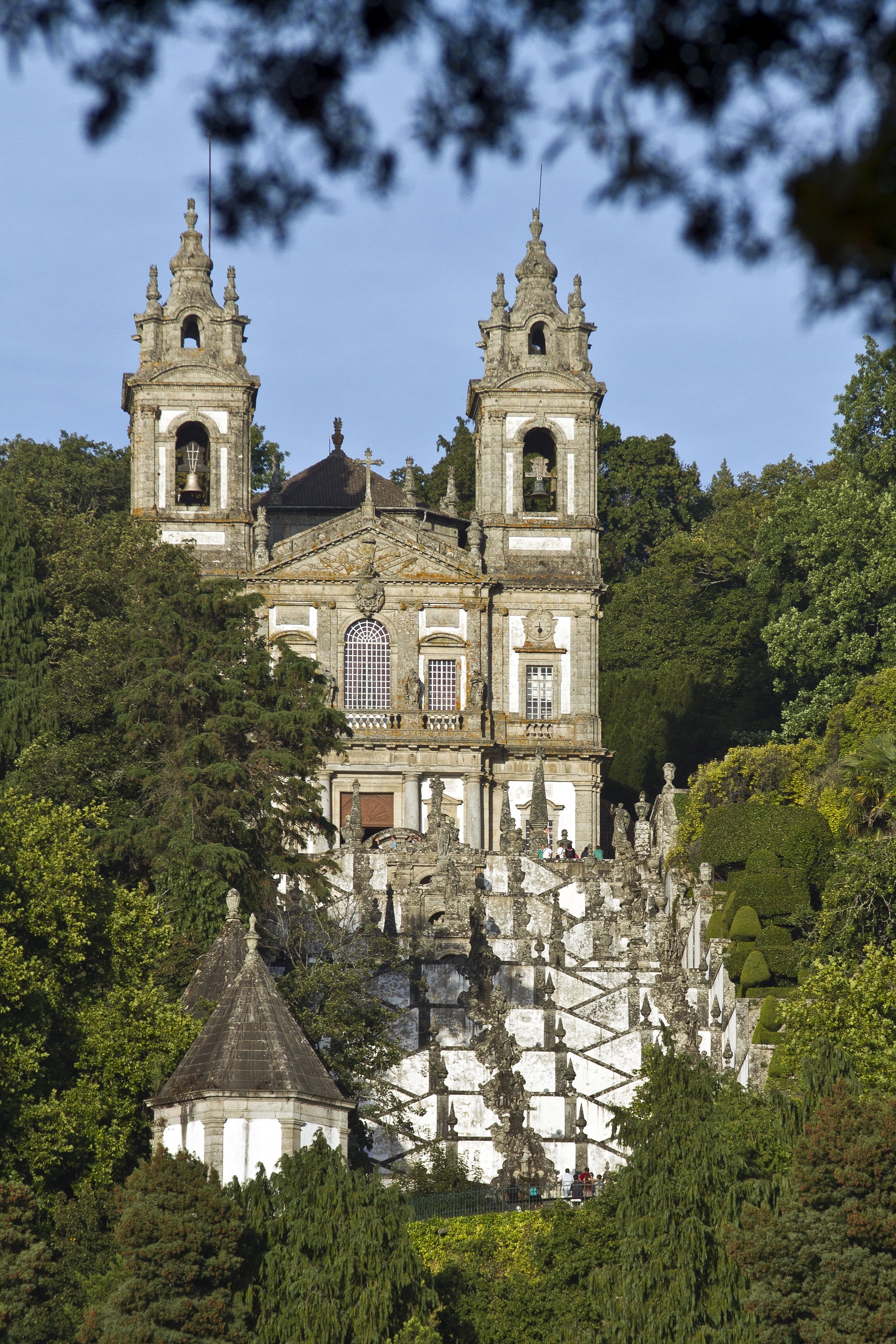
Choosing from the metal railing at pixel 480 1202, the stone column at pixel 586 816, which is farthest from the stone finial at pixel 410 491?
the metal railing at pixel 480 1202

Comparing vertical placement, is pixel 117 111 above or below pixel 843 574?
below

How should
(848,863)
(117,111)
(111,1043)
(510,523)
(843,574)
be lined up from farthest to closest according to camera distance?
(510,523)
(843,574)
(848,863)
(111,1043)
(117,111)

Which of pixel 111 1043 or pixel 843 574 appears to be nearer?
pixel 111 1043

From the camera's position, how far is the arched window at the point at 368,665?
159 feet

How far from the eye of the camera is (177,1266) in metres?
20.1

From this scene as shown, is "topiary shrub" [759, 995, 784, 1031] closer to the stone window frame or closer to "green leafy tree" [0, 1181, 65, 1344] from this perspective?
"green leafy tree" [0, 1181, 65, 1344]

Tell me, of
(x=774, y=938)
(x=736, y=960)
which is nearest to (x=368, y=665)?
(x=774, y=938)

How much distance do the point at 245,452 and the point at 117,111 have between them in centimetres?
4499

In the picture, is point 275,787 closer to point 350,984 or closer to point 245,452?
point 350,984

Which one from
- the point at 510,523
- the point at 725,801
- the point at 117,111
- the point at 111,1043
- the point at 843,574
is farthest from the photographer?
the point at 510,523

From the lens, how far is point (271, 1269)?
2058cm

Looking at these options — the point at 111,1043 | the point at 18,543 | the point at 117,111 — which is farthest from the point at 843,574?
the point at 117,111

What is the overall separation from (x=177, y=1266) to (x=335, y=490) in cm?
3503

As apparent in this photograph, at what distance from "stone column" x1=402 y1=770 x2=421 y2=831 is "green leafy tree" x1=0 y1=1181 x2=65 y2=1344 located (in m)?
24.8
